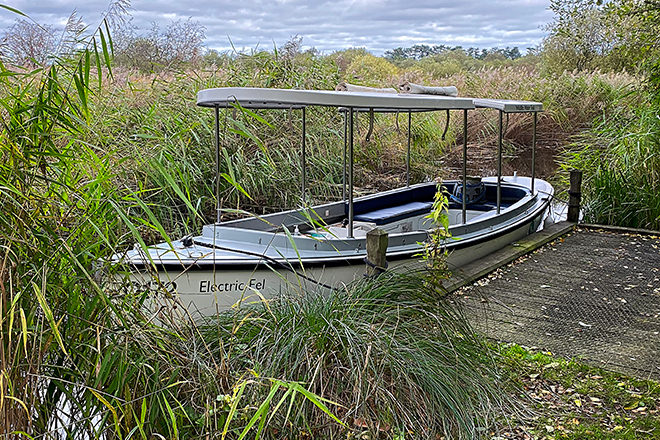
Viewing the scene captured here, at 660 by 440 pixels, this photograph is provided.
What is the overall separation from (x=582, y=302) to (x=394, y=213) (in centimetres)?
240

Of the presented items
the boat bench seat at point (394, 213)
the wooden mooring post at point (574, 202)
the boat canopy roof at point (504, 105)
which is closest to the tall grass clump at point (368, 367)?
the boat bench seat at point (394, 213)

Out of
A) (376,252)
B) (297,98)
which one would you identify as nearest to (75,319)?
(376,252)

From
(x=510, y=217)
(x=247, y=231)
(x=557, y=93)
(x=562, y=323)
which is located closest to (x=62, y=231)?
(x=247, y=231)

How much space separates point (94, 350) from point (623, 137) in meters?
8.09

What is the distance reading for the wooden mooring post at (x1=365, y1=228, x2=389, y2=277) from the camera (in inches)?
197

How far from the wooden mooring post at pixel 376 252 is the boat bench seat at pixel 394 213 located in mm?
2125

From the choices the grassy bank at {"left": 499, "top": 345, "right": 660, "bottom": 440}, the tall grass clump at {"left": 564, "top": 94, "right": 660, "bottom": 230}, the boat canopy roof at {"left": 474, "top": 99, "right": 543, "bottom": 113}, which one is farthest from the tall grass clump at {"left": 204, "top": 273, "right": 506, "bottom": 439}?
the tall grass clump at {"left": 564, "top": 94, "right": 660, "bottom": 230}

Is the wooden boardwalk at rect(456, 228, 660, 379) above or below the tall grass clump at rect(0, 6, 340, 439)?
below

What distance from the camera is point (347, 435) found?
9.84 ft

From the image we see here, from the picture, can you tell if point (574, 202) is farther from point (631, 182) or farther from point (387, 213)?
point (387, 213)

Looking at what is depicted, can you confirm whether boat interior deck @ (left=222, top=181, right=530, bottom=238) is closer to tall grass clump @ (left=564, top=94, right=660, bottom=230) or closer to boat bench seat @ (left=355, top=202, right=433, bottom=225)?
boat bench seat @ (left=355, top=202, right=433, bottom=225)

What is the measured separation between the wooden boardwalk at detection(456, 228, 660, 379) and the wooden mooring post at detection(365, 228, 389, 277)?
0.77 metres

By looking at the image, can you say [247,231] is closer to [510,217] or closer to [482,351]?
[482,351]

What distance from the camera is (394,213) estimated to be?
755 centimetres
